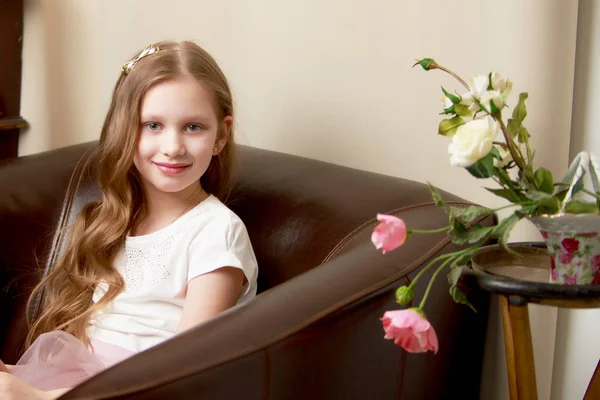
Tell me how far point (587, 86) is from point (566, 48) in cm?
9

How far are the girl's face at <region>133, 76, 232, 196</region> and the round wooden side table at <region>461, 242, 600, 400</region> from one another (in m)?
0.62

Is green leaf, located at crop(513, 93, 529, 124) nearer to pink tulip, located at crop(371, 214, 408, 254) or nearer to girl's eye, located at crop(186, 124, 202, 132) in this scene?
pink tulip, located at crop(371, 214, 408, 254)

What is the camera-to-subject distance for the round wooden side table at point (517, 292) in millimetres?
1083

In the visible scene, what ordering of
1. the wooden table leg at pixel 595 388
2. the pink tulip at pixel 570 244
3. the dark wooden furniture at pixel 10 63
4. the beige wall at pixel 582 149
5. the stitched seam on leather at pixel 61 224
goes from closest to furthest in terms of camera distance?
the pink tulip at pixel 570 244 < the wooden table leg at pixel 595 388 < the beige wall at pixel 582 149 < the stitched seam on leather at pixel 61 224 < the dark wooden furniture at pixel 10 63

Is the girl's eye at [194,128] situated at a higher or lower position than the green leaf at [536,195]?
higher

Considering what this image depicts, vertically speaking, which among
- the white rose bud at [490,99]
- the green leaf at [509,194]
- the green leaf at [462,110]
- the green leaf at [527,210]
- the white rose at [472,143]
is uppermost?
the white rose bud at [490,99]

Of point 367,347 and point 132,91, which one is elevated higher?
point 132,91

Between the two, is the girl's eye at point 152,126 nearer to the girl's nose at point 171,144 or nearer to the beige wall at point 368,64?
the girl's nose at point 171,144

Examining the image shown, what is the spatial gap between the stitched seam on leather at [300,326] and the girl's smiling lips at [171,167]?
0.52 metres

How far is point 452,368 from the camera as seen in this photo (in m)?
1.45

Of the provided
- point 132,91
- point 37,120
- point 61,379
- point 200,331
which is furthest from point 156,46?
point 37,120

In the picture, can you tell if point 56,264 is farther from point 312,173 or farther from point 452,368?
point 452,368

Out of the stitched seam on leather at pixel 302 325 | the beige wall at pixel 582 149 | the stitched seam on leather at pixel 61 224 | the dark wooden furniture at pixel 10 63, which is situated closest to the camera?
A: the stitched seam on leather at pixel 302 325

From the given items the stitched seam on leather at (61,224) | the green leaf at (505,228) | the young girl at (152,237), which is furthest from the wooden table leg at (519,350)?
the stitched seam on leather at (61,224)
